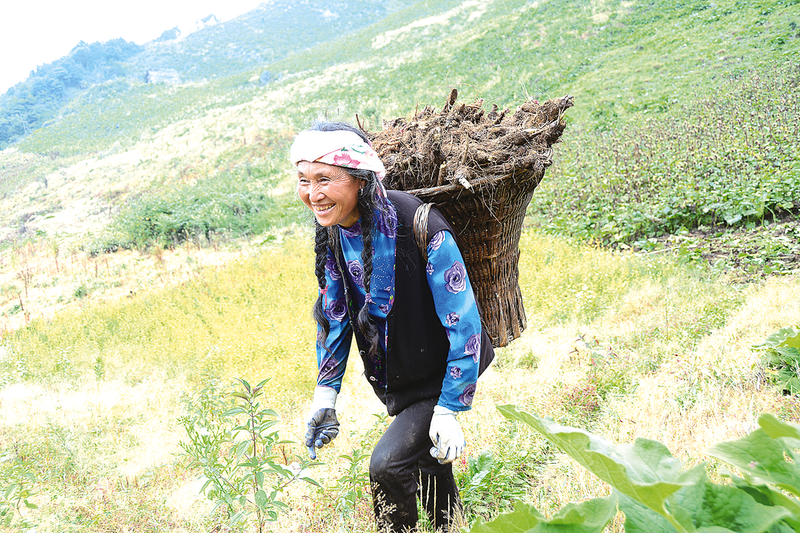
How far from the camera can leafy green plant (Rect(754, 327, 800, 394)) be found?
2598 millimetres

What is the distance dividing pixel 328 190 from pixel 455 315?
2.10 ft

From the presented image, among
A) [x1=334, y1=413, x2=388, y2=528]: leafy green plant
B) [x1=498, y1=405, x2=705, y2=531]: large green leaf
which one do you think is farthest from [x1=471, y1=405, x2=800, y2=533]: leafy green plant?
[x1=334, y1=413, x2=388, y2=528]: leafy green plant

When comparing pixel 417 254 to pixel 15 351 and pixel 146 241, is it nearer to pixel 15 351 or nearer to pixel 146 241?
pixel 15 351

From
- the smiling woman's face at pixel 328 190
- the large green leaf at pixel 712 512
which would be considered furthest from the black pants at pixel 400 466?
the large green leaf at pixel 712 512

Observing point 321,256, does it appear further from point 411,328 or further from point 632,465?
point 632,465

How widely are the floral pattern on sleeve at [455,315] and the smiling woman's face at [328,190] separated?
13.6 inches

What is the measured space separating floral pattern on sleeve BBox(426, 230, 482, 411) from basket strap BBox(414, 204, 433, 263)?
0.02 m

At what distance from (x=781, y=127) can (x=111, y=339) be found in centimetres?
970

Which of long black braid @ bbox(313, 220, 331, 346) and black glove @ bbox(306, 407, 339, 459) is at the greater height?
long black braid @ bbox(313, 220, 331, 346)

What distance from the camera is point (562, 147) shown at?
11617 millimetres

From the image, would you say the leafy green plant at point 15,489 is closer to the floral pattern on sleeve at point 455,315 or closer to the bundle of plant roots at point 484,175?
the floral pattern on sleeve at point 455,315

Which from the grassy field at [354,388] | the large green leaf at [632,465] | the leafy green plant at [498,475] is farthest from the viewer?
the grassy field at [354,388]

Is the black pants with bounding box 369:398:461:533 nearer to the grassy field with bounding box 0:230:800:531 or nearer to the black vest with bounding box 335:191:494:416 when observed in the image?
the black vest with bounding box 335:191:494:416

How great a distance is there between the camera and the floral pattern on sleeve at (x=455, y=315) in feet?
6.01
